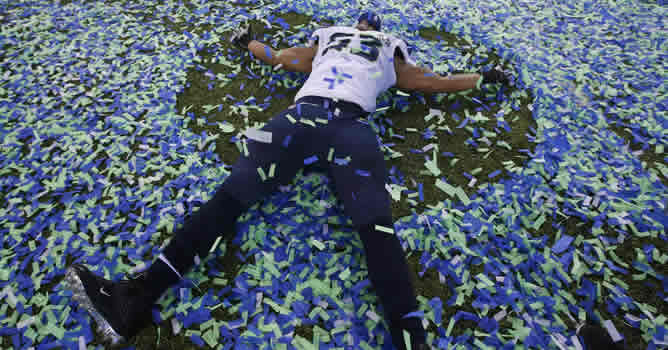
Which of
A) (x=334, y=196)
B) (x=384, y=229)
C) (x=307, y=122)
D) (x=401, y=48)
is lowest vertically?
(x=334, y=196)

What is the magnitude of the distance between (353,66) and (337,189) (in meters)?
1.31

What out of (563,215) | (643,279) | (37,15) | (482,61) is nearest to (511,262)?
(563,215)

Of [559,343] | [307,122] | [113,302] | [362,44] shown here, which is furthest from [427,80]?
[113,302]

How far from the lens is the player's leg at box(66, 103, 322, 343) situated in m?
2.17

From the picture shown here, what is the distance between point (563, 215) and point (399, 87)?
2.06 metres

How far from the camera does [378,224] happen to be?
2.29m

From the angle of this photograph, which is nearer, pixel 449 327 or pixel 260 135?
pixel 449 327

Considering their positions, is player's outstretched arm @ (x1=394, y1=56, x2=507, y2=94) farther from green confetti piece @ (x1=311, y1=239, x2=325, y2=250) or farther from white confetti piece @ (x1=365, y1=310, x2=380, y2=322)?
white confetti piece @ (x1=365, y1=310, x2=380, y2=322)

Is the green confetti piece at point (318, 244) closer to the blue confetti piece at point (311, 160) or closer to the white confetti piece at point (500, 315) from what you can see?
the blue confetti piece at point (311, 160)

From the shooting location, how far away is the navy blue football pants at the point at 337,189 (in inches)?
87.2

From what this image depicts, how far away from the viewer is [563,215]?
282 cm

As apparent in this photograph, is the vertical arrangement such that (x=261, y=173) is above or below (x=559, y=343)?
above

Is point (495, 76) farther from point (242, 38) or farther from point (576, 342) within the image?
point (242, 38)

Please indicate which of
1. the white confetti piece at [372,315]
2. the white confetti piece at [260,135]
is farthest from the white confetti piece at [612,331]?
the white confetti piece at [260,135]
